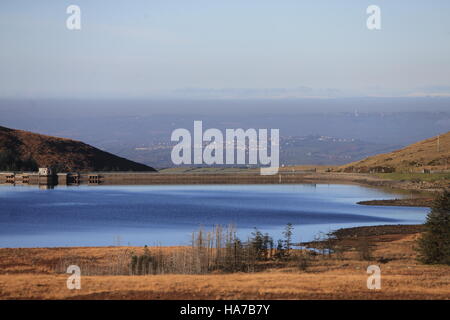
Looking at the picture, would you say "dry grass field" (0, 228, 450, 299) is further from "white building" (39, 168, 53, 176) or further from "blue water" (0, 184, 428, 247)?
"white building" (39, 168, 53, 176)

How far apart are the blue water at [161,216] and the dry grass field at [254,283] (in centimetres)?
1133

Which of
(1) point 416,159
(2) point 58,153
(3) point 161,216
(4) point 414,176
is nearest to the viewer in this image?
(3) point 161,216

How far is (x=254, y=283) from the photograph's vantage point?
2025cm

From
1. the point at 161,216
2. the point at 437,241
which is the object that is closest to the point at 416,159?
the point at 161,216

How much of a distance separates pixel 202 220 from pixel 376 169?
64377 millimetres

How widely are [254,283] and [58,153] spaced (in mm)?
122830

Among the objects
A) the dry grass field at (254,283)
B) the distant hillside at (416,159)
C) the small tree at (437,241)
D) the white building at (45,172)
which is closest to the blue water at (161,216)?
the dry grass field at (254,283)

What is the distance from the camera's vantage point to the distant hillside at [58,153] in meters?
133

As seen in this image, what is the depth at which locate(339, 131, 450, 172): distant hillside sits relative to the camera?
109500 millimetres

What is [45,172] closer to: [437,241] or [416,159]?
[416,159]

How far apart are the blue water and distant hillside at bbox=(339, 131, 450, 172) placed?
26.7m

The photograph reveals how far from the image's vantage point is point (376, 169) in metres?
111

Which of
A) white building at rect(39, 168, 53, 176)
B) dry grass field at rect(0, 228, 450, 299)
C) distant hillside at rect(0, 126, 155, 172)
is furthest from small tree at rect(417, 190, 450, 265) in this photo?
distant hillside at rect(0, 126, 155, 172)

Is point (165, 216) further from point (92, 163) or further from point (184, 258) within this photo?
point (92, 163)
